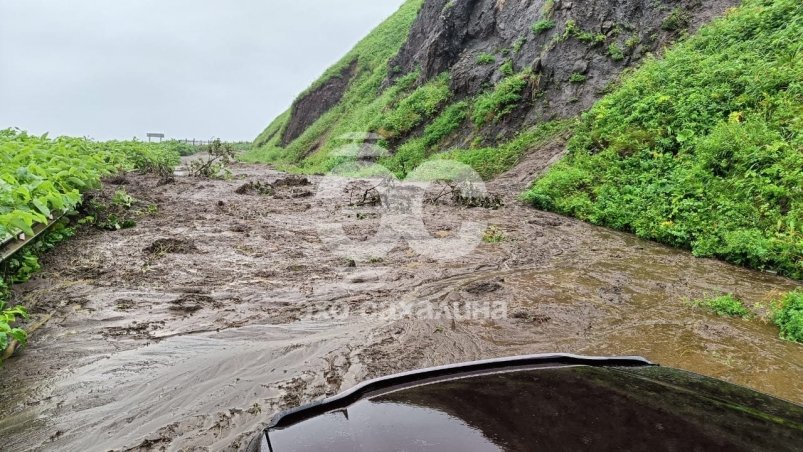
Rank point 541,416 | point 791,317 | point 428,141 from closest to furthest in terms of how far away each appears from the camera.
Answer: point 541,416 → point 791,317 → point 428,141

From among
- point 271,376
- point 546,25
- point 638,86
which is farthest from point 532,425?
point 546,25

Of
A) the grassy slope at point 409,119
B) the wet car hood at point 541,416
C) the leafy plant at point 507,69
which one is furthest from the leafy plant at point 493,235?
the leafy plant at point 507,69

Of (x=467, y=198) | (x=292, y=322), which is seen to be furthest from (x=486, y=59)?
(x=292, y=322)

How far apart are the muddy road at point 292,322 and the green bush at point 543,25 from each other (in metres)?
12.4

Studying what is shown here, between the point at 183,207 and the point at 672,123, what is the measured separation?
10530 mm

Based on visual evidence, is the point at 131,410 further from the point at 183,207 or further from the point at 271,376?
the point at 183,207

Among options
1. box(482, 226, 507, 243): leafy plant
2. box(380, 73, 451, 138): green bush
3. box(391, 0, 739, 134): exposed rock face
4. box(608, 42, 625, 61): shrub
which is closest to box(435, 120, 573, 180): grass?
box(391, 0, 739, 134): exposed rock face

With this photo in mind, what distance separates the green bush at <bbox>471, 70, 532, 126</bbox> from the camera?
1658 centimetres

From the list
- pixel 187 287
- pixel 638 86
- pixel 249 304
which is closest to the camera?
pixel 249 304

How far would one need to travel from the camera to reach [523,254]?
6.92 metres

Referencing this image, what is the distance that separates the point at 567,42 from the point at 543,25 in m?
1.87

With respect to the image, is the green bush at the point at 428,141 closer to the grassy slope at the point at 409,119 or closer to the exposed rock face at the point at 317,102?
the grassy slope at the point at 409,119

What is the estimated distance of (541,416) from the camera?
5.07 ft

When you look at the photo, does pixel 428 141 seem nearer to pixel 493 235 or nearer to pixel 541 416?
pixel 493 235
